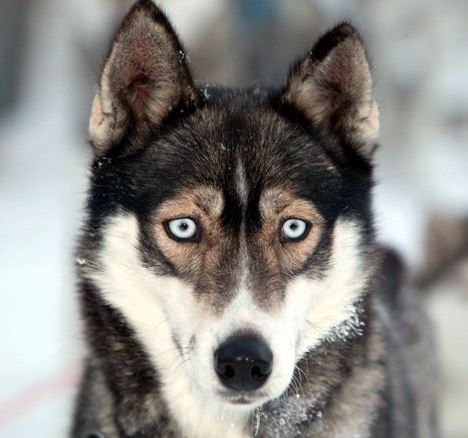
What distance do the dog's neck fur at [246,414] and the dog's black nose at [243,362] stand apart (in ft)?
1.12

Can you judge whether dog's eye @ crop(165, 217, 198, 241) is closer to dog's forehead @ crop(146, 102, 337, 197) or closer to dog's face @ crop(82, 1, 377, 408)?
dog's face @ crop(82, 1, 377, 408)

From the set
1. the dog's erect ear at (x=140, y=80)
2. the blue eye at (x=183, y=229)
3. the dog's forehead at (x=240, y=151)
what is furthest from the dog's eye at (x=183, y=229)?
the dog's erect ear at (x=140, y=80)

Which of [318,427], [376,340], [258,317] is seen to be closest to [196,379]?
[258,317]

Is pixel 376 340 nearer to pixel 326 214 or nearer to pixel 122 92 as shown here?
pixel 326 214

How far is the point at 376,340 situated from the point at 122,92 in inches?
43.8

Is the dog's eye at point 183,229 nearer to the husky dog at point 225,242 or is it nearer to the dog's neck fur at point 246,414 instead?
the husky dog at point 225,242

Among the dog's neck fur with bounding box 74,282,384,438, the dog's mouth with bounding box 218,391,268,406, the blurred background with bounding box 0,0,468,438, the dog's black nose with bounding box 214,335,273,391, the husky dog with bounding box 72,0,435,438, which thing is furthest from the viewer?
the blurred background with bounding box 0,0,468,438

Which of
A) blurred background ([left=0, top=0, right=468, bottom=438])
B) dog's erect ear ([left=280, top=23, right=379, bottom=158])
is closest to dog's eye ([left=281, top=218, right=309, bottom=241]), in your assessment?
dog's erect ear ([left=280, top=23, right=379, bottom=158])

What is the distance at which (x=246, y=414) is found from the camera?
8.60 ft

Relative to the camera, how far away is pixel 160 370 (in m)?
2.63

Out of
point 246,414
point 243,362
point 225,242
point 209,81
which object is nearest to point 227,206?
point 225,242

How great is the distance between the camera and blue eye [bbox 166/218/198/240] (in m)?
2.49

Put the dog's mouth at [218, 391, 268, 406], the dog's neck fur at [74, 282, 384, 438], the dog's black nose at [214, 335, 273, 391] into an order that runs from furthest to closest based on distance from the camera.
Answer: the dog's neck fur at [74, 282, 384, 438]
the dog's mouth at [218, 391, 268, 406]
the dog's black nose at [214, 335, 273, 391]

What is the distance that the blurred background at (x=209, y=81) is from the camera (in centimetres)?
479
